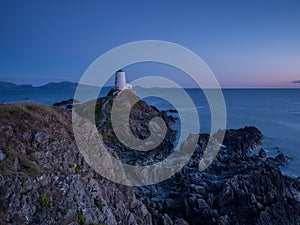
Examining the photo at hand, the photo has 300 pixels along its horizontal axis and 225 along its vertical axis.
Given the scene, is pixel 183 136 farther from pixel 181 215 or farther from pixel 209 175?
pixel 181 215

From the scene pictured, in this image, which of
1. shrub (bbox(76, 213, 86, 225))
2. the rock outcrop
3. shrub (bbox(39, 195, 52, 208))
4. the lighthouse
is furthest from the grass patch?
the lighthouse

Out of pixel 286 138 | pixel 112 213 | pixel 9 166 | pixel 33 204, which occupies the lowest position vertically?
pixel 286 138

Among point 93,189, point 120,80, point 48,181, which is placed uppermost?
point 120,80

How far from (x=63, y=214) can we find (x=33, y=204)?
3.87 ft

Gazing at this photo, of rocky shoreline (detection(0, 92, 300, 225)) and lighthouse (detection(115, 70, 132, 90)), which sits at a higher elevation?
lighthouse (detection(115, 70, 132, 90))

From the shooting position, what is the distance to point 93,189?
37.7 feet

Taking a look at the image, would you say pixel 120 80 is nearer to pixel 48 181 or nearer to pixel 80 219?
pixel 48 181

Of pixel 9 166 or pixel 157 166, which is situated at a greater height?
pixel 9 166

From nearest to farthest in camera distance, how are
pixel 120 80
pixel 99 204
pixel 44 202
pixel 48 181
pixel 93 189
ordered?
pixel 44 202
pixel 48 181
pixel 99 204
pixel 93 189
pixel 120 80

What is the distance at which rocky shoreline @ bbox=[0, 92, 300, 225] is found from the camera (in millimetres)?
9000

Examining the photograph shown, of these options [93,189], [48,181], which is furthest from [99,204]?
[48,181]

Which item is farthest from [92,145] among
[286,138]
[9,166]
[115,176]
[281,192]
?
[286,138]

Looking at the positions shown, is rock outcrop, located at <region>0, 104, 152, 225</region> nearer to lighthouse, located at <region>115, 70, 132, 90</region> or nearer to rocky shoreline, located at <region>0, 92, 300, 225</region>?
Answer: rocky shoreline, located at <region>0, 92, 300, 225</region>

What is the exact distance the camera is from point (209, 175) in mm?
25016
